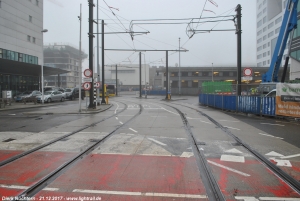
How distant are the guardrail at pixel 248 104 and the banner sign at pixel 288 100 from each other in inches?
18.8

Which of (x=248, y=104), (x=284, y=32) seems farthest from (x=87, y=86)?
(x=284, y=32)

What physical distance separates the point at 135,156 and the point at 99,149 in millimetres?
1332

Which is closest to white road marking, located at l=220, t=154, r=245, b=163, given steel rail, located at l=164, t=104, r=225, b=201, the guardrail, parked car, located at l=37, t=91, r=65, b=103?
steel rail, located at l=164, t=104, r=225, b=201

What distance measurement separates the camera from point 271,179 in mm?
4957

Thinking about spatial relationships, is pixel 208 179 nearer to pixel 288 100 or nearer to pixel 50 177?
pixel 50 177

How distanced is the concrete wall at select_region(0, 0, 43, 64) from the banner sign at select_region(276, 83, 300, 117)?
36256 mm

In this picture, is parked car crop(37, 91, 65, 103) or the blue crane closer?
the blue crane

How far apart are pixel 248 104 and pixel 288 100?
3299 millimetres

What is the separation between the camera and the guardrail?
48.3 feet

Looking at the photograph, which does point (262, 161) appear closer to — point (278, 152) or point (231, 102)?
point (278, 152)

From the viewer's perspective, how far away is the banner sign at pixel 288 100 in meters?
13.1

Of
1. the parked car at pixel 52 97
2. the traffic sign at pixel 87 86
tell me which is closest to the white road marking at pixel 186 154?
the traffic sign at pixel 87 86

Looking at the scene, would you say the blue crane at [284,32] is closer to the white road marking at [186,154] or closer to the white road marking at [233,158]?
the white road marking at [233,158]

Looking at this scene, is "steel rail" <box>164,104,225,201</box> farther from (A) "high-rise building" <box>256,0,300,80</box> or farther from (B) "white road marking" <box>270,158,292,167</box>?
(A) "high-rise building" <box>256,0,300,80</box>
